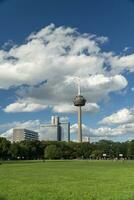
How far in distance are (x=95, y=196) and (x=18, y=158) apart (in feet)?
543

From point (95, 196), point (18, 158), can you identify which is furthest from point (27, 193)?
point (18, 158)

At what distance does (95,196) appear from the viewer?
78.7 feet

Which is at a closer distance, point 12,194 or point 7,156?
point 12,194

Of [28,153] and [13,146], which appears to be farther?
[28,153]

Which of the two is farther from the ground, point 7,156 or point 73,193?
point 7,156

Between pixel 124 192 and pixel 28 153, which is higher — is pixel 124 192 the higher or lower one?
the lower one

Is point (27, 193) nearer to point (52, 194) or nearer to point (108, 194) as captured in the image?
point (52, 194)

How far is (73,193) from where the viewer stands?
25.7 metres

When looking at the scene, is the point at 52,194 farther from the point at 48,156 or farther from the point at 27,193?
the point at 48,156

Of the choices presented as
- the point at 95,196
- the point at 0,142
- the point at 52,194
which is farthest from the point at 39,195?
the point at 0,142

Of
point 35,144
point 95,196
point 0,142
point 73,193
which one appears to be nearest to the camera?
point 95,196

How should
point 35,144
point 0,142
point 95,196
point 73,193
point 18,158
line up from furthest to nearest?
point 35,144, point 18,158, point 0,142, point 73,193, point 95,196

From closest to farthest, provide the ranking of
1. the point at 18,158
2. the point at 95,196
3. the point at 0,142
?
the point at 95,196
the point at 0,142
the point at 18,158

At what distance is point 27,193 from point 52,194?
5.34 ft
